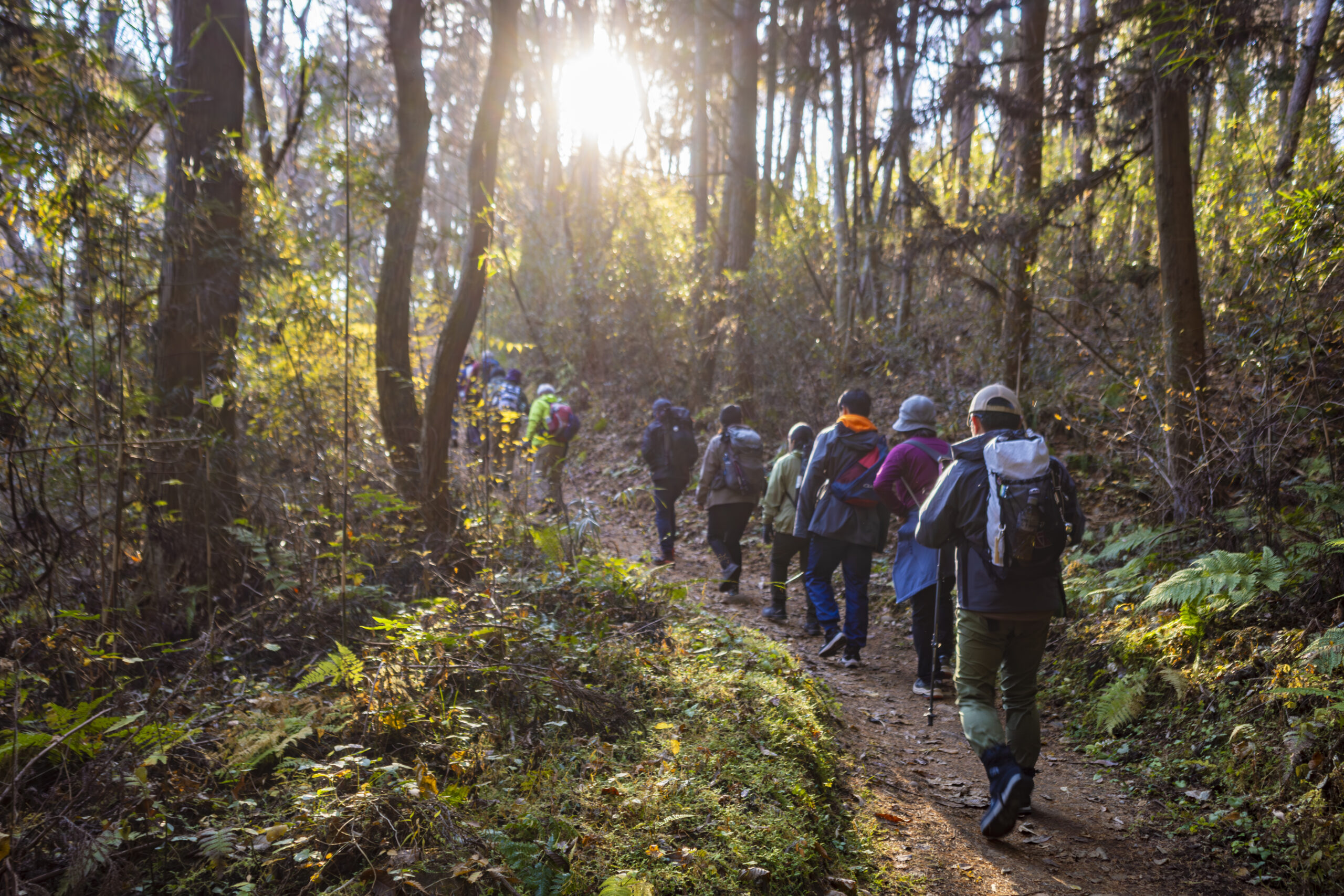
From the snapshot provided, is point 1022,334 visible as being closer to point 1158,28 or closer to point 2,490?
point 1158,28

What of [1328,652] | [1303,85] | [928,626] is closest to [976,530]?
[1328,652]

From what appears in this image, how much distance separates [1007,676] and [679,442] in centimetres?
635

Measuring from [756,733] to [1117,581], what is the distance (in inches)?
161

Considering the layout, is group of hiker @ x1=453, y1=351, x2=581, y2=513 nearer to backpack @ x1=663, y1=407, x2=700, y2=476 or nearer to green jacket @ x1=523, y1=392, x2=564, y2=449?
green jacket @ x1=523, y1=392, x2=564, y2=449

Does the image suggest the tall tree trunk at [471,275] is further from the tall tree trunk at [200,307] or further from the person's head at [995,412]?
the person's head at [995,412]

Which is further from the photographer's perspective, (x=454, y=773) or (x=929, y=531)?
(x=929, y=531)

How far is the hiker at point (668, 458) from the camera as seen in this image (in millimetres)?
10328

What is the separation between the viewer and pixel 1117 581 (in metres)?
6.58

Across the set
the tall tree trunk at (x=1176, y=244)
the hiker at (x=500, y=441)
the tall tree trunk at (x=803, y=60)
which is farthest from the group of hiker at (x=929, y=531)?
the tall tree trunk at (x=803, y=60)

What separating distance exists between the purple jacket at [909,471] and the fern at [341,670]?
14.1ft

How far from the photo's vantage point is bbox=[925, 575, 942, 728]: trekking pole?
18.1ft

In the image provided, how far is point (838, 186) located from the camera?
14.1 metres

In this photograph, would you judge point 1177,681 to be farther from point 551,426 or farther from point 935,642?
point 551,426

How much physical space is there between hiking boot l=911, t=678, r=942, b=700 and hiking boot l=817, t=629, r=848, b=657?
2.47 ft
